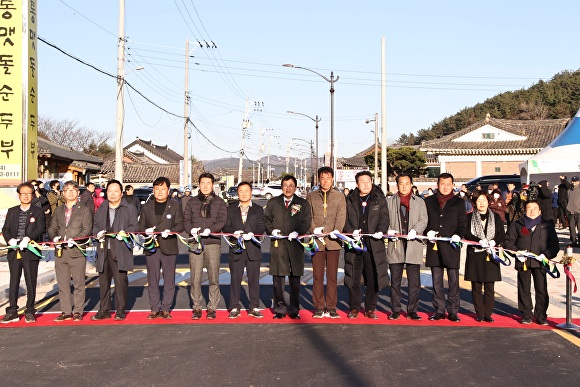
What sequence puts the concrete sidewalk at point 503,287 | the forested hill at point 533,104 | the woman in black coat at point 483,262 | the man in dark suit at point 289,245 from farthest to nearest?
the forested hill at point 533,104 < the concrete sidewalk at point 503,287 < the man in dark suit at point 289,245 < the woman in black coat at point 483,262

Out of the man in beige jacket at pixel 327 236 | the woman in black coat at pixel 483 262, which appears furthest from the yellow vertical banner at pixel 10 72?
the woman in black coat at pixel 483 262

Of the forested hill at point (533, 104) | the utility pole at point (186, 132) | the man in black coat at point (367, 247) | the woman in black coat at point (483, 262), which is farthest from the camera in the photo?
the forested hill at point (533, 104)

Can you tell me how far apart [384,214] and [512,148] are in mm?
49762

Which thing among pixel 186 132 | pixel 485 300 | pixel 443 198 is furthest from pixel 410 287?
pixel 186 132

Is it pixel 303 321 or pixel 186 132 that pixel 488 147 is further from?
pixel 303 321

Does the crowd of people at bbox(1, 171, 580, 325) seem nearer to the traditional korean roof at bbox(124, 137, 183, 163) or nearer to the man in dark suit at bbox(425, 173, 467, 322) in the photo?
the man in dark suit at bbox(425, 173, 467, 322)

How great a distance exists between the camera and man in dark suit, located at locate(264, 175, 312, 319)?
32.4 feet

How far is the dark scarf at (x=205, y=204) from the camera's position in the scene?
399 inches

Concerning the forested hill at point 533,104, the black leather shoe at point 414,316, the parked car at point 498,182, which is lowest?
the black leather shoe at point 414,316

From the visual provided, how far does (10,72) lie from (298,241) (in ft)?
30.8

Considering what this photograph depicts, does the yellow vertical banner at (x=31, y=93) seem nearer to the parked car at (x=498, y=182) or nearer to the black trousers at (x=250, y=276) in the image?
the black trousers at (x=250, y=276)

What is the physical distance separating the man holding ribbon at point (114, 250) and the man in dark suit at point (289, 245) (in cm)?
195

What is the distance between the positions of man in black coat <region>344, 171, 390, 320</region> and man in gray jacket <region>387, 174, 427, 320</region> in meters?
0.14

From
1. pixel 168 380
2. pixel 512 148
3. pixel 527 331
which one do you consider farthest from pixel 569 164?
pixel 512 148
